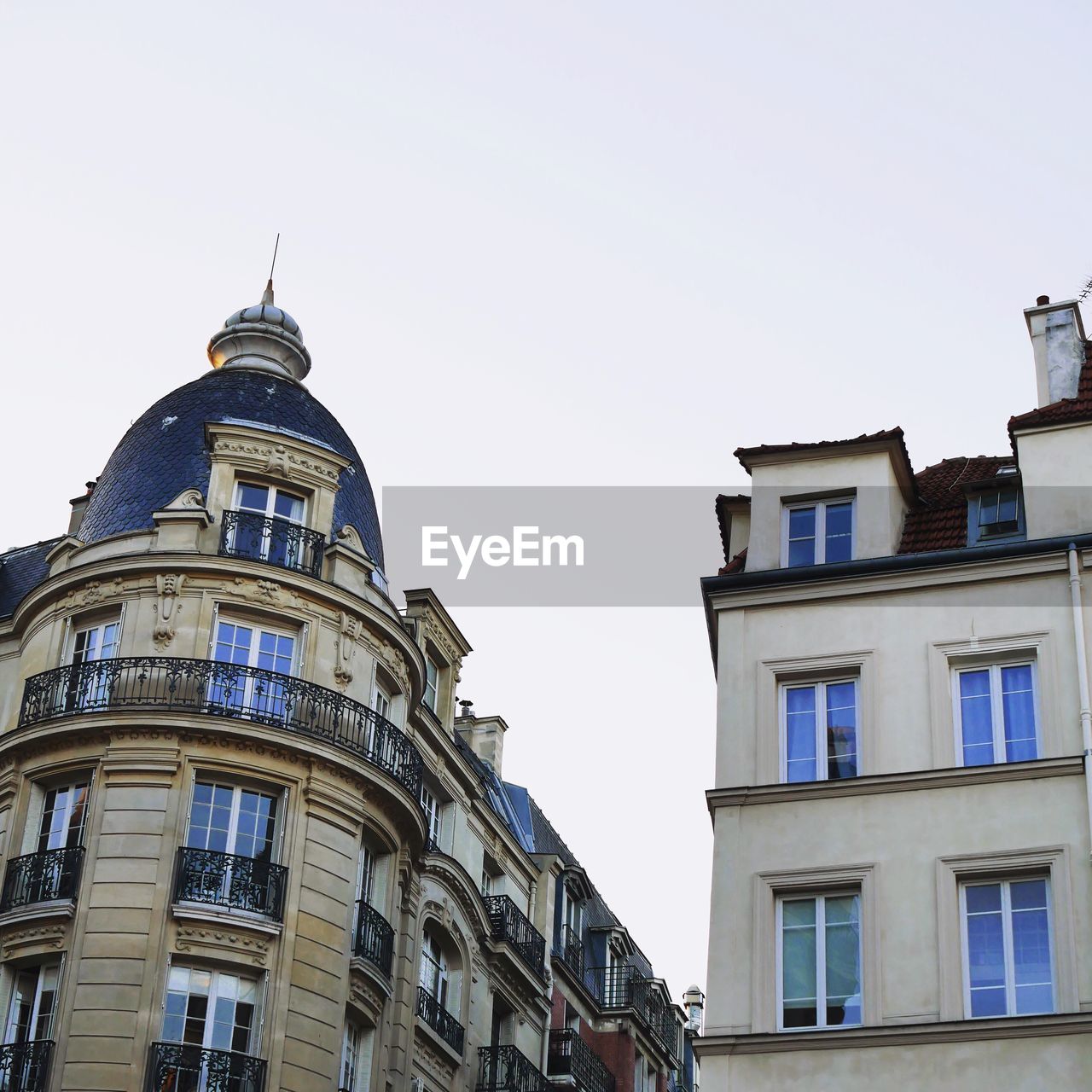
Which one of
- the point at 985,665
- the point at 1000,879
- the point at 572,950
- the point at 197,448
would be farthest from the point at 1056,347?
the point at 572,950

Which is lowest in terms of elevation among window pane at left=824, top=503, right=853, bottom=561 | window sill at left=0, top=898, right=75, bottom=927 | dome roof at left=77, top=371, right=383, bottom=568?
window sill at left=0, top=898, right=75, bottom=927

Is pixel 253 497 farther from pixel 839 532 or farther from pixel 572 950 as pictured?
pixel 572 950

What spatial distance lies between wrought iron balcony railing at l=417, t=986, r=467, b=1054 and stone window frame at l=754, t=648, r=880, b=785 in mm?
14191

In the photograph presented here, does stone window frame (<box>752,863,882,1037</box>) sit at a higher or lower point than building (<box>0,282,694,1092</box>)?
lower

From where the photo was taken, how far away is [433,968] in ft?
122

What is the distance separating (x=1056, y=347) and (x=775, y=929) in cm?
1024

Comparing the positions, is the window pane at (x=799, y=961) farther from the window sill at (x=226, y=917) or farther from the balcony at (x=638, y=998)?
the balcony at (x=638, y=998)

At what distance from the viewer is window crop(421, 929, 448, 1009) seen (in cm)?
3656

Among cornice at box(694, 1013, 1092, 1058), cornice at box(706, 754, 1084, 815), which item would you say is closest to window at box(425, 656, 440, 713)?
cornice at box(706, 754, 1084, 815)

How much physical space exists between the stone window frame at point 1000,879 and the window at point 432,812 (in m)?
17.2

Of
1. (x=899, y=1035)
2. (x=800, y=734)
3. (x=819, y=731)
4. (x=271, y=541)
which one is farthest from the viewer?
(x=271, y=541)

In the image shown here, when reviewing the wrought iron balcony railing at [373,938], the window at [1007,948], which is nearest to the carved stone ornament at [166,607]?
the wrought iron balcony railing at [373,938]

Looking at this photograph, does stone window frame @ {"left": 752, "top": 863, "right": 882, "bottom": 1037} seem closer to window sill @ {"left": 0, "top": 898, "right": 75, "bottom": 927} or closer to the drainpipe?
the drainpipe

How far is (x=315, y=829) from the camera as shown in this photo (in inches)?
1272
